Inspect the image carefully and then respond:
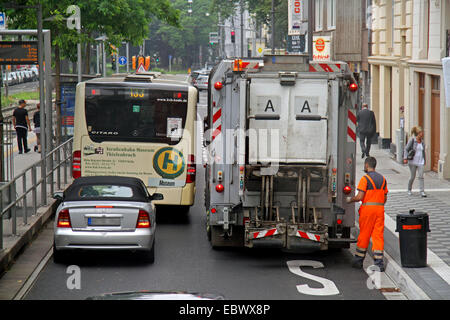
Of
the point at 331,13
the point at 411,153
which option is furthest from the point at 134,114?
the point at 331,13

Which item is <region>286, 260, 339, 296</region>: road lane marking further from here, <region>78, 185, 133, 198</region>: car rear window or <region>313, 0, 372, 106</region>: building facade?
<region>313, 0, 372, 106</region>: building facade

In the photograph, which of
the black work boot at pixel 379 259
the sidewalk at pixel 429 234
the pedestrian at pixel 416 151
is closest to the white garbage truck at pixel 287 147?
the black work boot at pixel 379 259

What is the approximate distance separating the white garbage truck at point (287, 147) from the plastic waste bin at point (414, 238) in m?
0.87

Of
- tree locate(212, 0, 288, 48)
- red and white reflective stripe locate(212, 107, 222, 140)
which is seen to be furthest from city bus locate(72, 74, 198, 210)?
tree locate(212, 0, 288, 48)

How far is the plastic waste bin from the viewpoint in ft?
42.4

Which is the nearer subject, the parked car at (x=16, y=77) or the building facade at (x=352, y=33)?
the building facade at (x=352, y=33)

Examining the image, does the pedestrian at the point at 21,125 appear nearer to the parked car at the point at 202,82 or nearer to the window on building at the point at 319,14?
the window on building at the point at 319,14

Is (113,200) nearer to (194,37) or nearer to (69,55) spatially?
(69,55)

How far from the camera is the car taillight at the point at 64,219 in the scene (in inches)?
511

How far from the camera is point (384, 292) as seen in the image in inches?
466

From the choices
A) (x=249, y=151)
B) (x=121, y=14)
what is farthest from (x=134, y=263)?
(x=121, y=14)

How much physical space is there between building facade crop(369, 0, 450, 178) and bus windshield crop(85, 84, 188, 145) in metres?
9.40

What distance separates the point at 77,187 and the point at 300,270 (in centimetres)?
371
